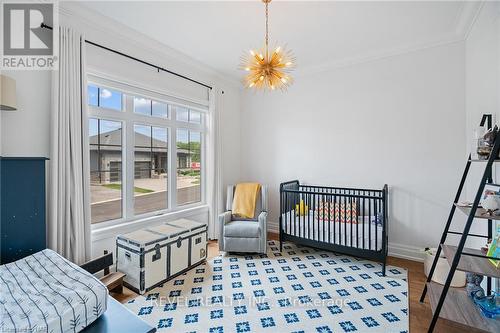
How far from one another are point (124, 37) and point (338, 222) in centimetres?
326

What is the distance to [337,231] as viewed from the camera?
2.86 metres

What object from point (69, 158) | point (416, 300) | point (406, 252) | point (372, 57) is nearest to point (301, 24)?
point (372, 57)

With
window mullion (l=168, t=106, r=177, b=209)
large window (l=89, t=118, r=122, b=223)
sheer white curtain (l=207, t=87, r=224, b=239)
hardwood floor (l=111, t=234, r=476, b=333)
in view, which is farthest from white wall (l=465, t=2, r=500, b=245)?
large window (l=89, t=118, r=122, b=223)

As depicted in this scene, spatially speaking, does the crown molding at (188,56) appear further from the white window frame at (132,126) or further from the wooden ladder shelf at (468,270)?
the wooden ladder shelf at (468,270)

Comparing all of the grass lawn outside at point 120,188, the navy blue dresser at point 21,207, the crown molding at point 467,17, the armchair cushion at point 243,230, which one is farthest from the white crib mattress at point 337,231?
the navy blue dresser at point 21,207

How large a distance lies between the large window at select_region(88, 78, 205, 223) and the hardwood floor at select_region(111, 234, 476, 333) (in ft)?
3.24

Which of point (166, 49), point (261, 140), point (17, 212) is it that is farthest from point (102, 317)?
point (261, 140)

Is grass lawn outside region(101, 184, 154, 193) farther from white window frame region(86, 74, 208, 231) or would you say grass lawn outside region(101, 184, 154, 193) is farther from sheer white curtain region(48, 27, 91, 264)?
sheer white curtain region(48, 27, 91, 264)

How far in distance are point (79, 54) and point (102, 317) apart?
2242 mm

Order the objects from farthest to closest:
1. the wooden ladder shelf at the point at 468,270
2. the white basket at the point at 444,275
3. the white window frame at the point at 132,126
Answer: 1. the white window frame at the point at 132,126
2. the white basket at the point at 444,275
3. the wooden ladder shelf at the point at 468,270

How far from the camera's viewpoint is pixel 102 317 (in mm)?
1283

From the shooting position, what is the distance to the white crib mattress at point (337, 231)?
8.73ft

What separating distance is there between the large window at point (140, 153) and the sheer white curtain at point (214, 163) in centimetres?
18

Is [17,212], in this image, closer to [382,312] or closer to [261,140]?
[382,312]
